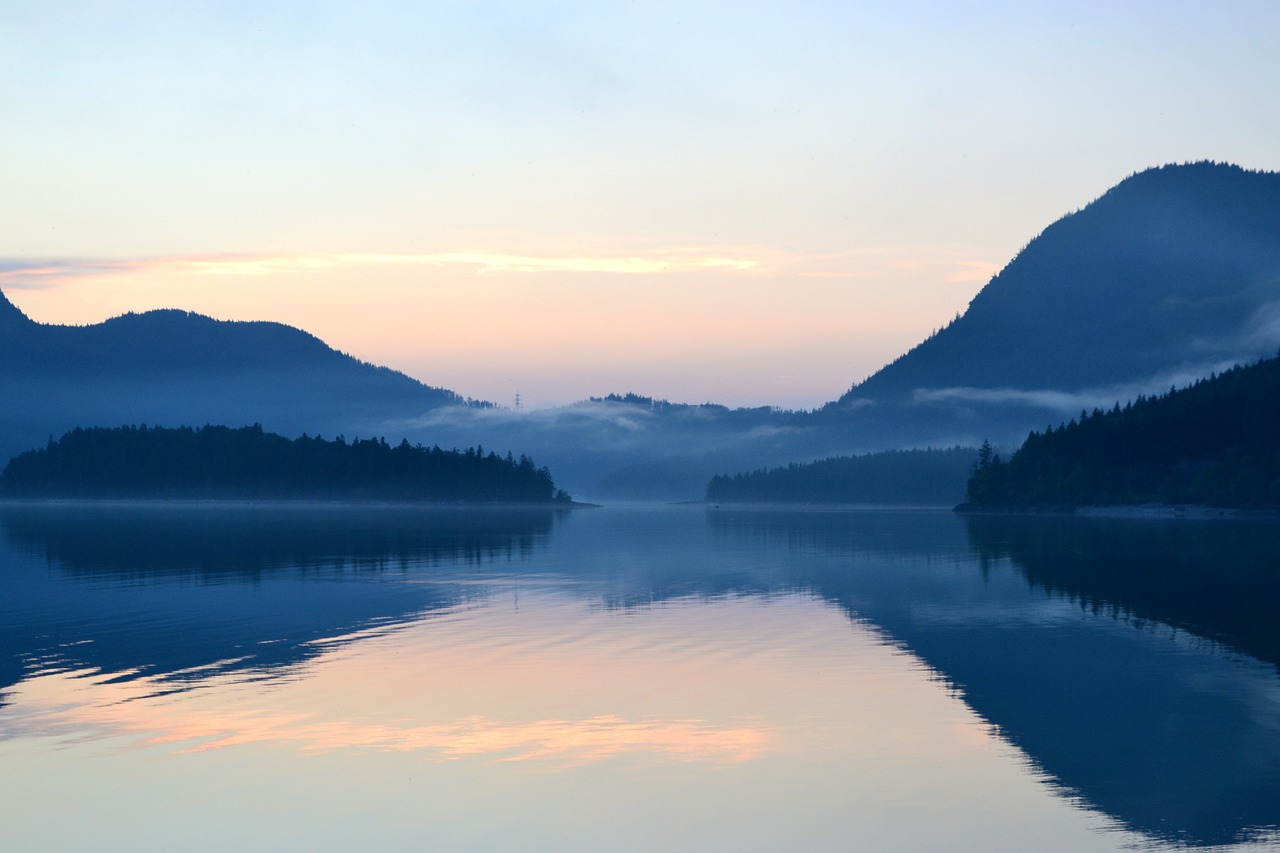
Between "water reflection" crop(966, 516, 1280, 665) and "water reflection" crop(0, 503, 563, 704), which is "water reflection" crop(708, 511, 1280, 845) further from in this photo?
"water reflection" crop(0, 503, 563, 704)

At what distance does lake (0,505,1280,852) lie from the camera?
25.2 meters

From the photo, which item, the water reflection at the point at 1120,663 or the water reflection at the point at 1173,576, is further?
the water reflection at the point at 1173,576

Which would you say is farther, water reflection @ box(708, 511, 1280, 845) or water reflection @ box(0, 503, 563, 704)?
water reflection @ box(0, 503, 563, 704)

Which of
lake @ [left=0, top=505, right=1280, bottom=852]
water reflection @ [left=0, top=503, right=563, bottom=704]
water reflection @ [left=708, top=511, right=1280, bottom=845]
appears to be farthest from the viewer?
water reflection @ [left=0, top=503, right=563, bottom=704]

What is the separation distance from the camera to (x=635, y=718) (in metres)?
34.4

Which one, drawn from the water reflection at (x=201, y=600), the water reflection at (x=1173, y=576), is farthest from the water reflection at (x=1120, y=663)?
the water reflection at (x=201, y=600)

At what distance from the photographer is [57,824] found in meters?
25.0

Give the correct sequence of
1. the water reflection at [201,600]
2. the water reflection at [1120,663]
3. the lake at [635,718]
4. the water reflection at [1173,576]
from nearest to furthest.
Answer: the lake at [635,718]
the water reflection at [1120,663]
the water reflection at [201,600]
the water reflection at [1173,576]

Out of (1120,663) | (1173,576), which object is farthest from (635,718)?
(1173,576)

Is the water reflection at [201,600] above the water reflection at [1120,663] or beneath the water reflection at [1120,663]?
above

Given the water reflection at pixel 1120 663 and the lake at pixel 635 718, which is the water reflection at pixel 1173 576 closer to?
the water reflection at pixel 1120 663

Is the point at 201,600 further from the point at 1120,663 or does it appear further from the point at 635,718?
the point at 1120,663

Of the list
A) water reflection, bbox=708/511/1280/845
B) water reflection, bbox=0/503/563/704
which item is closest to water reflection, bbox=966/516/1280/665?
water reflection, bbox=708/511/1280/845

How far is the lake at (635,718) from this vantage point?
25250mm
